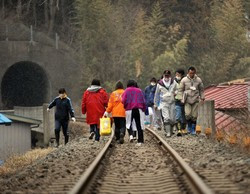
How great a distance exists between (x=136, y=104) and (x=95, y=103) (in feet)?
4.71

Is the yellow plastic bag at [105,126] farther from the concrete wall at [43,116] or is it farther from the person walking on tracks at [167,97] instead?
the concrete wall at [43,116]

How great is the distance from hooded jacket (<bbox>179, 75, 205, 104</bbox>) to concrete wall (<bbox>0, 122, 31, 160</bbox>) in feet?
43.9

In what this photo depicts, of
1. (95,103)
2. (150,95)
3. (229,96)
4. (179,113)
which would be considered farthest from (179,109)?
(229,96)

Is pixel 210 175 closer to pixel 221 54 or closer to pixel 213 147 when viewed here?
pixel 213 147

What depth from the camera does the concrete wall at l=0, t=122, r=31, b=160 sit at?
1098 inches

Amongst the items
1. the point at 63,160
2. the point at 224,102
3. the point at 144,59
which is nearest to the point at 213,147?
the point at 63,160

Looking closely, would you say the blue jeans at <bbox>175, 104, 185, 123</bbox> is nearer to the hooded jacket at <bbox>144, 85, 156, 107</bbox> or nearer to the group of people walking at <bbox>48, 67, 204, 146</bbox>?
the group of people walking at <bbox>48, 67, 204, 146</bbox>

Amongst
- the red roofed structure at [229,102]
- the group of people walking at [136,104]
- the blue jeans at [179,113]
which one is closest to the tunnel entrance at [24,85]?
the red roofed structure at [229,102]

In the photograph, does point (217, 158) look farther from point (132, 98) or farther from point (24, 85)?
point (24, 85)

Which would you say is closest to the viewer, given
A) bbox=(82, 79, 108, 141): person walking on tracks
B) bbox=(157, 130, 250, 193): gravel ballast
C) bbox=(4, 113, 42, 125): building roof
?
bbox=(157, 130, 250, 193): gravel ballast

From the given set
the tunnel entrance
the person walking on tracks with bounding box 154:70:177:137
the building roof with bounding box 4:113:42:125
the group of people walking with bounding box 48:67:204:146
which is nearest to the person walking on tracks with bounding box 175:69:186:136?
the group of people walking with bounding box 48:67:204:146

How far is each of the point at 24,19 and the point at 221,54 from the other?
593 inches

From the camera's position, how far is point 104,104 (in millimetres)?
15367

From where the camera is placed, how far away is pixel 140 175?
8.97 metres
